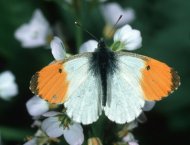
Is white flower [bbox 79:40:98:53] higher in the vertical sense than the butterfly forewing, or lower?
higher

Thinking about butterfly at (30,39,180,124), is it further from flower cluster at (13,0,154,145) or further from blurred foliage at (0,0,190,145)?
blurred foliage at (0,0,190,145)

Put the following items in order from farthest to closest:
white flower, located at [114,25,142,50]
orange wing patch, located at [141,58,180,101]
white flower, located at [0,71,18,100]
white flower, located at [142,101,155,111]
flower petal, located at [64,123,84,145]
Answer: white flower, located at [0,71,18,100], white flower, located at [114,25,142,50], white flower, located at [142,101,155,111], flower petal, located at [64,123,84,145], orange wing patch, located at [141,58,180,101]

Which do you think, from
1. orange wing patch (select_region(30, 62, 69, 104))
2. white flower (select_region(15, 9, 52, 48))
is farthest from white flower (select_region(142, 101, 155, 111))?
white flower (select_region(15, 9, 52, 48))

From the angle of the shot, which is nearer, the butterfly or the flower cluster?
the butterfly

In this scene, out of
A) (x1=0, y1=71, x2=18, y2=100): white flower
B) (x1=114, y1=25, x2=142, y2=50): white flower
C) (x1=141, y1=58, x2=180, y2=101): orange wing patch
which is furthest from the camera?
(x1=0, y1=71, x2=18, y2=100): white flower

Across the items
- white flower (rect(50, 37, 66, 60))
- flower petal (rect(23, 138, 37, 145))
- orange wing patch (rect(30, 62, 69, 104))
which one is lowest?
flower petal (rect(23, 138, 37, 145))

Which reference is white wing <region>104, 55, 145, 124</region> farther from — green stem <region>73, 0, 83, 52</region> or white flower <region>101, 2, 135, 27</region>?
white flower <region>101, 2, 135, 27</region>

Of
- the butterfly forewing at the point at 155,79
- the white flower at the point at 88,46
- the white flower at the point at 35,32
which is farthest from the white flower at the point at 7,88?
the butterfly forewing at the point at 155,79
